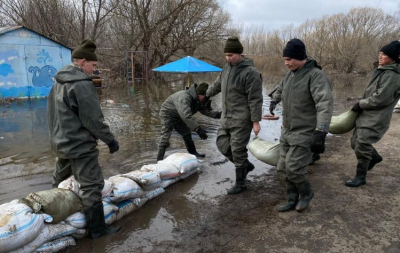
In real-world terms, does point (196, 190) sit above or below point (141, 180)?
below

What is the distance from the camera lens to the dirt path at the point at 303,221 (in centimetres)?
296

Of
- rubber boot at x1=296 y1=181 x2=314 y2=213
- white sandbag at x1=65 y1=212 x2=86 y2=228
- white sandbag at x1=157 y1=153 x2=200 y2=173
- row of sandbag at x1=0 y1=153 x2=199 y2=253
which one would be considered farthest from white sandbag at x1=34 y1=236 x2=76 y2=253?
rubber boot at x1=296 y1=181 x2=314 y2=213

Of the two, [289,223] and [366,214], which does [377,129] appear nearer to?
[366,214]

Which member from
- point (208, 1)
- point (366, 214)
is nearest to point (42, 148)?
point (366, 214)

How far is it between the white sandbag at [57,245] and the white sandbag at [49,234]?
3cm

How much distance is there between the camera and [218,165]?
211 inches

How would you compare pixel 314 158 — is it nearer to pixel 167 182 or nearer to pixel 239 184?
pixel 239 184

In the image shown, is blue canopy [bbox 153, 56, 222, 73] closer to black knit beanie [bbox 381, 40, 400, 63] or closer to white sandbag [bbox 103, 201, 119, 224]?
black knit beanie [bbox 381, 40, 400, 63]

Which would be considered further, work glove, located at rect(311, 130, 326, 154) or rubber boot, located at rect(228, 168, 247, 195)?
rubber boot, located at rect(228, 168, 247, 195)

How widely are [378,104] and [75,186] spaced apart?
146 inches

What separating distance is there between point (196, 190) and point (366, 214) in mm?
2142

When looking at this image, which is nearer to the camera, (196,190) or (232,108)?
(232,108)

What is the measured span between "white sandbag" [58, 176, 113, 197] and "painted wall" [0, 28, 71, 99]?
10642 mm

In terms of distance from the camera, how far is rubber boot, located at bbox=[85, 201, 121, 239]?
3.01 m
